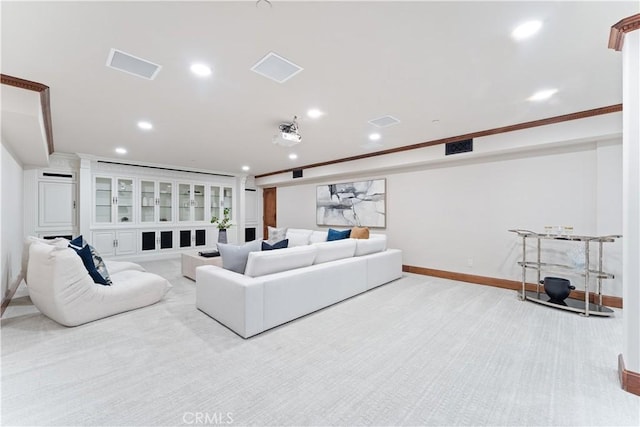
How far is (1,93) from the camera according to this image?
2.50 metres

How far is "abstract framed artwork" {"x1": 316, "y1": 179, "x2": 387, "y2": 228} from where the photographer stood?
576 cm

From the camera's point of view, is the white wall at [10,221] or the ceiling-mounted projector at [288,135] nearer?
the white wall at [10,221]

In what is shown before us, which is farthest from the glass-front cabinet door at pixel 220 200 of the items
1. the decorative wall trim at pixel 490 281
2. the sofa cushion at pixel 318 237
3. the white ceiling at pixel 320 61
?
the decorative wall trim at pixel 490 281

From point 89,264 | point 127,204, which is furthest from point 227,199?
point 89,264

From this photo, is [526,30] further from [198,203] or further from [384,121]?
[198,203]

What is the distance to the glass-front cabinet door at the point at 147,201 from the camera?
21.6ft

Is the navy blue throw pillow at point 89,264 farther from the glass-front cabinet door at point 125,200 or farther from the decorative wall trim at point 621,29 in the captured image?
the decorative wall trim at point 621,29

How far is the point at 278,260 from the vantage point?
2879mm

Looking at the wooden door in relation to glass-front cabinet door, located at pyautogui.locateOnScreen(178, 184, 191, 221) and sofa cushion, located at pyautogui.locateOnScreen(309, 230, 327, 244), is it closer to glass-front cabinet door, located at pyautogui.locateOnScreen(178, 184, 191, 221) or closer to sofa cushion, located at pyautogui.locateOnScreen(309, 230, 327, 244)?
glass-front cabinet door, located at pyautogui.locateOnScreen(178, 184, 191, 221)

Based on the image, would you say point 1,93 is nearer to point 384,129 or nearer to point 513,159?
point 384,129

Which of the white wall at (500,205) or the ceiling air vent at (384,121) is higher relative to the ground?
the ceiling air vent at (384,121)

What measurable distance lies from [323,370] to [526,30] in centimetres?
274

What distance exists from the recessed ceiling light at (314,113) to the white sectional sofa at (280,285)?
5.32ft

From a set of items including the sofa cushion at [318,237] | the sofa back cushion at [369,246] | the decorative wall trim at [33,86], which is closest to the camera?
the decorative wall trim at [33,86]
